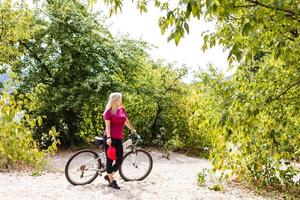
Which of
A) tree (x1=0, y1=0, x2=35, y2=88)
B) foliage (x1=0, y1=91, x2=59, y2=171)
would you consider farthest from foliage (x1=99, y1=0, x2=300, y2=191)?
tree (x1=0, y1=0, x2=35, y2=88)

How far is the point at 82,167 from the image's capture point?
26.9 feet

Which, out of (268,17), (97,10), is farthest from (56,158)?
(268,17)

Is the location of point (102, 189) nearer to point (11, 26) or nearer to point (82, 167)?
point (82, 167)

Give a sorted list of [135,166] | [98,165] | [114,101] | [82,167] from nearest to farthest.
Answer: [114,101], [82,167], [98,165], [135,166]

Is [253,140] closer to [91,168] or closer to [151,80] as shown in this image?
[91,168]

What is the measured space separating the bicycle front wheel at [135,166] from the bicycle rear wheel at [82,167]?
2.04 ft

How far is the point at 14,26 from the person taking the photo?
1433 cm

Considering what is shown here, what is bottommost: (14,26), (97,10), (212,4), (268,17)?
(212,4)

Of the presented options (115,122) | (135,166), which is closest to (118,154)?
(115,122)

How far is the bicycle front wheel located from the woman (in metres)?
0.66

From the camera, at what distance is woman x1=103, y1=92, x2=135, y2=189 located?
7.89 m

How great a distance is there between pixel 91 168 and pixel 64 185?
63 centimetres

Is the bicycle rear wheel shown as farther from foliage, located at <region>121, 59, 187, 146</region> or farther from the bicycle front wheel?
foliage, located at <region>121, 59, 187, 146</region>

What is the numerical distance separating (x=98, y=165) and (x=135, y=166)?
2.88 feet
